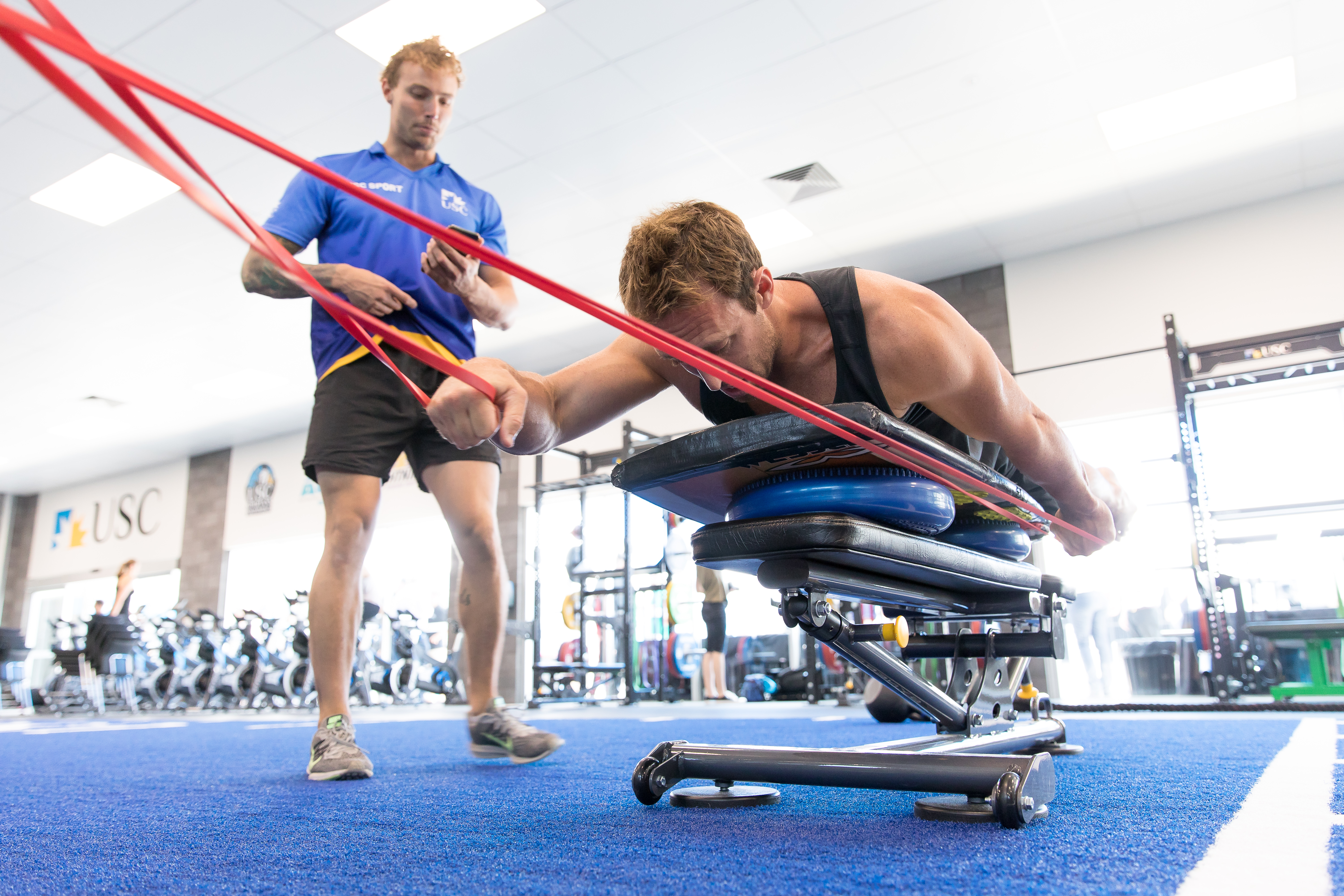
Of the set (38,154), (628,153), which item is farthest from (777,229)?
(38,154)

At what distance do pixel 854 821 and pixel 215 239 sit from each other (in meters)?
5.25

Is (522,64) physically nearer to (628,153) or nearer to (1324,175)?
(628,153)

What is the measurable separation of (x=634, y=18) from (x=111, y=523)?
9789mm

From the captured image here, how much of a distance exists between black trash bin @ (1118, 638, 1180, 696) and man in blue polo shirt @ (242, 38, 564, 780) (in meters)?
4.69

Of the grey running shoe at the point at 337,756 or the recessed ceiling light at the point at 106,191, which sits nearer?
the grey running shoe at the point at 337,756

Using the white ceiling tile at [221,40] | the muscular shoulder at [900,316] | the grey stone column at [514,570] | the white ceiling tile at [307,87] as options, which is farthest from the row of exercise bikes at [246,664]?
the muscular shoulder at [900,316]

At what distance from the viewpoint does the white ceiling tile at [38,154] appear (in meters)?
4.03

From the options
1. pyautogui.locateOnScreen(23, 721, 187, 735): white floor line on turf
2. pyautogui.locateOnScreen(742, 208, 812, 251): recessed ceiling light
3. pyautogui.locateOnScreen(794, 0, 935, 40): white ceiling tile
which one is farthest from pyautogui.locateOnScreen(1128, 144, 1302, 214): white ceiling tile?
pyautogui.locateOnScreen(23, 721, 187, 735): white floor line on turf

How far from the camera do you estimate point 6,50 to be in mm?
3660

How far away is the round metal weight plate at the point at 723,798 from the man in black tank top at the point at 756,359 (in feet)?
1.42

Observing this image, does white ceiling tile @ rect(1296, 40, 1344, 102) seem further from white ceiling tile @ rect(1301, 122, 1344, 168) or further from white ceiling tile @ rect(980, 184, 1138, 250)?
white ceiling tile @ rect(980, 184, 1138, 250)

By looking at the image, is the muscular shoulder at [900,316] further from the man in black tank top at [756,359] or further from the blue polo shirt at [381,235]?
the blue polo shirt at [381,235]

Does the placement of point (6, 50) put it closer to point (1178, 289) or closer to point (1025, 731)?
point (1025, 731)

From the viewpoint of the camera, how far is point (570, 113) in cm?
407
